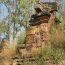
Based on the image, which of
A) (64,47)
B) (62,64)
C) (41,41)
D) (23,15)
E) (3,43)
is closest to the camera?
(62,64)

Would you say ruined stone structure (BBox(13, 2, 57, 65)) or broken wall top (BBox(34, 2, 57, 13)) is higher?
broken wall top (BBox(34, 2, 57, 13))

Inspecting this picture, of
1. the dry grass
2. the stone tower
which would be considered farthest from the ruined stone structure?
the dry grass

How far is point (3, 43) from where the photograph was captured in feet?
78.7

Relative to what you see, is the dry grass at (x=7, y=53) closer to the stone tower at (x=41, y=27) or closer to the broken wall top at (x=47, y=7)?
the stone tower at (x=41, y=27)

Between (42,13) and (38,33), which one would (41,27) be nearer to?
(38,33)

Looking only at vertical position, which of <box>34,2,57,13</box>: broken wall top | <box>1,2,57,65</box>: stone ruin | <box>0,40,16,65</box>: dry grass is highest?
<box>34,2,57,13</box>: broken wall top

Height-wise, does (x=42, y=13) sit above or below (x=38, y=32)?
above

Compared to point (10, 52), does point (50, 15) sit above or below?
above

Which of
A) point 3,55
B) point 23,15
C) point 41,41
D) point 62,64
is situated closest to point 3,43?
point 3,55

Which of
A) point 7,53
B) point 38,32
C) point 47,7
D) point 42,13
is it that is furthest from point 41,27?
point 7,53

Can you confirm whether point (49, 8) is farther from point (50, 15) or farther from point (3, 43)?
point (3, 43)

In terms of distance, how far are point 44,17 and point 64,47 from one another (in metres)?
3.02

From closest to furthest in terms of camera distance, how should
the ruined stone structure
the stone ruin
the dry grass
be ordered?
the stone ruin, the ruined stone structure, the dry grass

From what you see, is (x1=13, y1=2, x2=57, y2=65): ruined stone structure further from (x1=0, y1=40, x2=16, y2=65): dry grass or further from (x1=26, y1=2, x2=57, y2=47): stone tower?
(x1=0, y1=40, x2=16, y2=65): dry grass
